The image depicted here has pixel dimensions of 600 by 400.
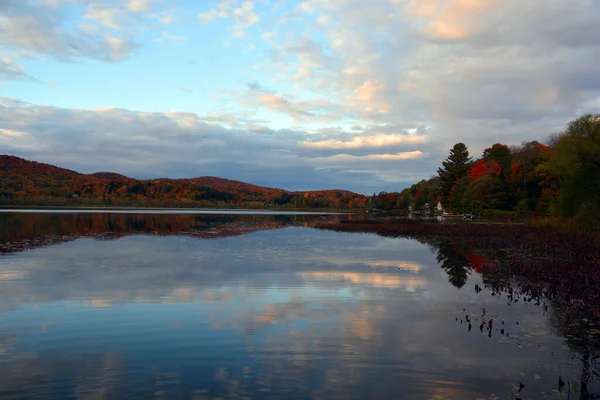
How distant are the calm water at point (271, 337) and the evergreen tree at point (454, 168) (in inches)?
3899

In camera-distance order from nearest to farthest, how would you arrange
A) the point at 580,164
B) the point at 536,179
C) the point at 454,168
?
the point at 580,164 < the point at 536,179 < the point at 454,168

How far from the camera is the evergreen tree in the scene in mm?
113375

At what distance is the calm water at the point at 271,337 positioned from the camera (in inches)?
308

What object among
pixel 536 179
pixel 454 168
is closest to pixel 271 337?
pixel 536 179

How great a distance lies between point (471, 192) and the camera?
274ft

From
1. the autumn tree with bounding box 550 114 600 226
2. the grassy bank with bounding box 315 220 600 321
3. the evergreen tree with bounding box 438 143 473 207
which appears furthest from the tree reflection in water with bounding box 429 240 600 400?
the evergreen tree with bounding box 438 143 473 207

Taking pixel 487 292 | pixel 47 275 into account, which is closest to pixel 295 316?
pixel 487 292

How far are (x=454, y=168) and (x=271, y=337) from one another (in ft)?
369

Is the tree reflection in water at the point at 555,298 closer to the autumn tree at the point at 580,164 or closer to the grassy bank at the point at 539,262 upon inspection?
the grassy bank at the point at 539,262

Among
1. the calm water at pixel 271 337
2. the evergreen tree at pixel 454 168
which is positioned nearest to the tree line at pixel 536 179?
the evergreen tree at pixel 454 168

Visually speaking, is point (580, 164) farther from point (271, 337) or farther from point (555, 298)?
point (271, 337)

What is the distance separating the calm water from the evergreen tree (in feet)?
325

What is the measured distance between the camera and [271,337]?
35.1 feet

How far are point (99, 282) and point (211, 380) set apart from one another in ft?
38.1
